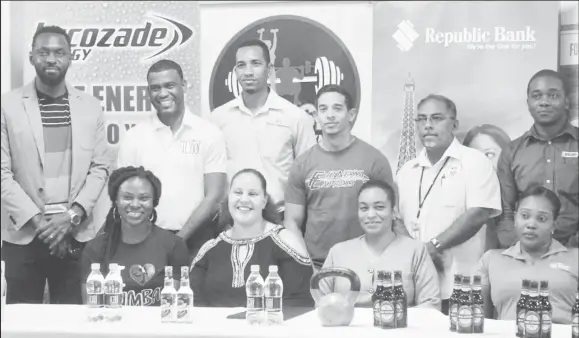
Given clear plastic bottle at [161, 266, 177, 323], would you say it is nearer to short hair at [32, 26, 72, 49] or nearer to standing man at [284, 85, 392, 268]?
standing man at [284, 85, 392, 268]

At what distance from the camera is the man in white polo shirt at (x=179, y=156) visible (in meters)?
4.22

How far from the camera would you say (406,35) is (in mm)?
4109

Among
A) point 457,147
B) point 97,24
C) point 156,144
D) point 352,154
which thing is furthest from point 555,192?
point 97,24

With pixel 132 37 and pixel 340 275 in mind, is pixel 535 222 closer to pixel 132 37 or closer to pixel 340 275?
pixel 340 275

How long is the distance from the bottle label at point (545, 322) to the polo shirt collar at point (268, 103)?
1.94 m

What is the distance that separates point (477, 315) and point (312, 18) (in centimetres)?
199

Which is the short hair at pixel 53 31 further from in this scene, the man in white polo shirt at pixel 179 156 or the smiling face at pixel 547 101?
the smiling face at pixel 547 101

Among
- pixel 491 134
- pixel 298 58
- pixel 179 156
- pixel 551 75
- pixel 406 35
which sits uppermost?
pixel 406 35

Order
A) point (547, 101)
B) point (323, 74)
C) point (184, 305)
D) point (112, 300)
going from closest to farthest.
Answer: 1. point (184, 305)
2. point (112, 300)
3. point (547, 101)
4. point (323, 74)

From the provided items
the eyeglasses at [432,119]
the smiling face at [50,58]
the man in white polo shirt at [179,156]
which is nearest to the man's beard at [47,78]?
the smiling face at [50,58]

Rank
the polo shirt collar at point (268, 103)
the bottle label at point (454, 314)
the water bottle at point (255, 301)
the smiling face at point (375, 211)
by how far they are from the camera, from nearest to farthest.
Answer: the bottle label at point (454, 314) < the water bottle at point (255, 301) < the smiling face at point (375, 211) < the polo shirt collar at point (268, 103)

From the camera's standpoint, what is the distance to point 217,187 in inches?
166

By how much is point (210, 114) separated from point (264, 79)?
34cm

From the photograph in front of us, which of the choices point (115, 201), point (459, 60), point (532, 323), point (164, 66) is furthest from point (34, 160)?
point (532, 323)
